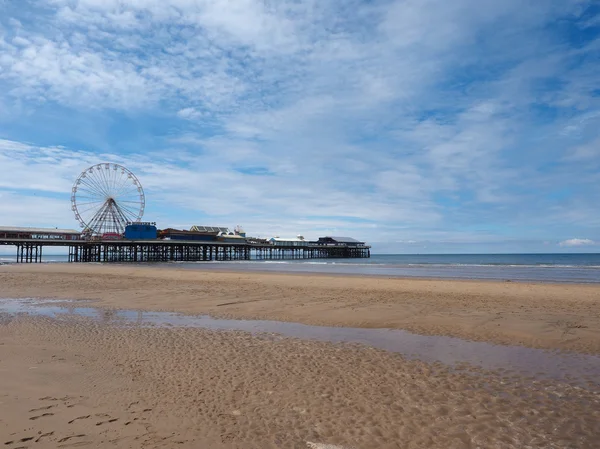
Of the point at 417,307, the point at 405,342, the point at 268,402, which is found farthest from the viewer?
the point at 417,307

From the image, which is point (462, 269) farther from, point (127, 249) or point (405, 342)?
point (127, 249)

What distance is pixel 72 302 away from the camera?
14.5 meters

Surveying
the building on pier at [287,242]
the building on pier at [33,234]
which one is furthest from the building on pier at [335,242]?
the building on pier at [33,234]

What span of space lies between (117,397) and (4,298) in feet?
45.0

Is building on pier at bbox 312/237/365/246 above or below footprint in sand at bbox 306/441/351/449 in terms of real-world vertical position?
above

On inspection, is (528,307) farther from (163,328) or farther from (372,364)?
(163,328)

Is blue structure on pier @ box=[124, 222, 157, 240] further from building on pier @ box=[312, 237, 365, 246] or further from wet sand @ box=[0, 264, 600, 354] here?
wet sand @ box=[0, 264, 600, 354]

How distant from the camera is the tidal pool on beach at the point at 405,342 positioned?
6.66 metres

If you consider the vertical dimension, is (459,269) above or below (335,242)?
below

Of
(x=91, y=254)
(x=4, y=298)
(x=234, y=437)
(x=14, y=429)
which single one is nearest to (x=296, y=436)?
(x=234, y=437)

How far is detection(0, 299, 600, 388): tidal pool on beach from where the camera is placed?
6.66 metres

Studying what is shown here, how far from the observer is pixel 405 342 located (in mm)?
8531

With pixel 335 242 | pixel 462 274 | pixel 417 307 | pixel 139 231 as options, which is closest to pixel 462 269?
pixel 462 274

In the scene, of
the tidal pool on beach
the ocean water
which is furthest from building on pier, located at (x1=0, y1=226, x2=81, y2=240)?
the tidal pool on beach
